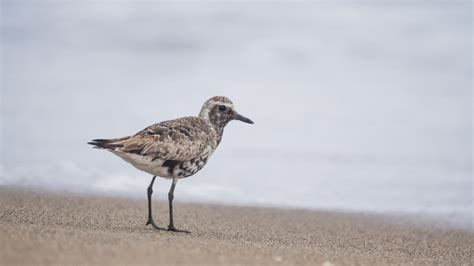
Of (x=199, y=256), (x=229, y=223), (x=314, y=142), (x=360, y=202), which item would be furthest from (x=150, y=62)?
(x=199, y=256)

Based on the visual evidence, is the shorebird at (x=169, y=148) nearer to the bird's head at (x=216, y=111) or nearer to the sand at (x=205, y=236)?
the bird's head at (x=216, y=111)

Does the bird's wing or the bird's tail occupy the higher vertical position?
the bird's wing

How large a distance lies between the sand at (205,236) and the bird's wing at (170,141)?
76 centimetres

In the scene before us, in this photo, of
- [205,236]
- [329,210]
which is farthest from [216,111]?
[329,210]

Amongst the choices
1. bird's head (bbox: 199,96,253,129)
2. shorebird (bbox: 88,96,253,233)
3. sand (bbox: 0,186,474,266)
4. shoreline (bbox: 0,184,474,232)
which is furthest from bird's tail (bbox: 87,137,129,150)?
shoreline (bbox: 0,184,474,232)

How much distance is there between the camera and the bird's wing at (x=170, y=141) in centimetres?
742

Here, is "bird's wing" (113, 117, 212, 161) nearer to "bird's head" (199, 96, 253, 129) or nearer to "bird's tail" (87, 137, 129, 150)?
"bird's tail" (87, 137, 129, 150)

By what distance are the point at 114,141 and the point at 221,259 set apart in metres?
1.94

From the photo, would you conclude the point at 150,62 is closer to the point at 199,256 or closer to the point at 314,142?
the point at 314,142

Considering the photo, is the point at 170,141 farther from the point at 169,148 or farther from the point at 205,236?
the point at 205,236

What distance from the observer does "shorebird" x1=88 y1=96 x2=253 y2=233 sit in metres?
7.38

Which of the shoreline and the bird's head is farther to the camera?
the shoreline

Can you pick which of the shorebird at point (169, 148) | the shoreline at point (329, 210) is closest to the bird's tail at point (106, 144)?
the shorebird at point (169, 148)

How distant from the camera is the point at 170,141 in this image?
25.1 ft
